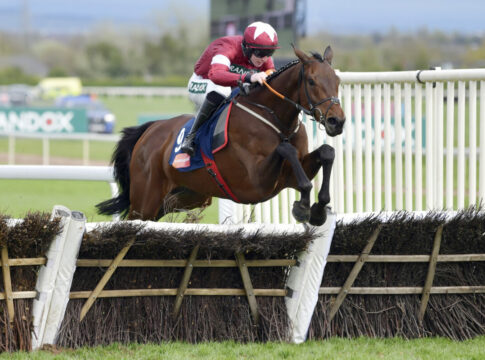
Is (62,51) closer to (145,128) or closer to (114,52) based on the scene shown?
(114,52)

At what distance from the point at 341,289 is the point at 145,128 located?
2.47 metres

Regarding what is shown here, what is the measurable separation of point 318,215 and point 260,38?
1262mm

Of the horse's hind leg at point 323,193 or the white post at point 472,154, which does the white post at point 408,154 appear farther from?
the horse's hind leg at point 323,193

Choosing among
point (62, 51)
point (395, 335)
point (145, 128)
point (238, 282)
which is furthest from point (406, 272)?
point (62, 51)

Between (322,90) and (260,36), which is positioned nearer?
(322,90)

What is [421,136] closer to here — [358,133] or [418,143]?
[418,143]

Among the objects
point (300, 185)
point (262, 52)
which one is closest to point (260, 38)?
point (262, 52)

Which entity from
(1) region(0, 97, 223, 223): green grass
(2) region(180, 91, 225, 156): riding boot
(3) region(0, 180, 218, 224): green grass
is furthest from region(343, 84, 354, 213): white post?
(3) region(0, 180, 218, 224): green grass

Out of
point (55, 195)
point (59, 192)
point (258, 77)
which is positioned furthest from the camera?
point (59, 192)

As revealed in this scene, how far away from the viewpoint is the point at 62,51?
92.1 metres

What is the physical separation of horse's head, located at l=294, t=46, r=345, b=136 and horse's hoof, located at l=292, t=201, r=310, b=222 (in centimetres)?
46

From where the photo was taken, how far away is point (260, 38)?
16.0ft

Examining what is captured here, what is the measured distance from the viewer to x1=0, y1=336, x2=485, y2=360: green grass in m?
3.84

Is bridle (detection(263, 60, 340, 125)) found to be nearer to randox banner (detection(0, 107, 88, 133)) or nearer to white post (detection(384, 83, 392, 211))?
white post (detection(384, 83, 392, 211))
